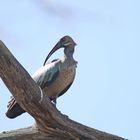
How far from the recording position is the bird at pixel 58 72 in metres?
12.7

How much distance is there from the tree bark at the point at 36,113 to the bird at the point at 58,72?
190 centimetres

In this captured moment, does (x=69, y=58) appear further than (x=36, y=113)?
Yes

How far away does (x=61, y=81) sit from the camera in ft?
42.2

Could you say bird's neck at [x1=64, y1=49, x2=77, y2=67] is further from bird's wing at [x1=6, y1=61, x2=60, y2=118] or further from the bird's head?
bird's wing at [x1=6, y1=61, x2=60, y2=118]

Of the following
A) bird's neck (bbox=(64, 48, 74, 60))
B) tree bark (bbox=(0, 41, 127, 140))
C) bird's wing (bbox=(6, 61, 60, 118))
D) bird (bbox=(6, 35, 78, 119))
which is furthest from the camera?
bird's neck (bbox=(64, 48, 74, 60))

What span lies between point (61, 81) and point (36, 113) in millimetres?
2751

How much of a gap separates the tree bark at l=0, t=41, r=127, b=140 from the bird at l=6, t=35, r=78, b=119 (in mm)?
1900

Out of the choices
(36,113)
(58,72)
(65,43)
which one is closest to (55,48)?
(65,43)

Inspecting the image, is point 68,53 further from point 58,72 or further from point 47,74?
point 47,74

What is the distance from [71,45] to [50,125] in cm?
291

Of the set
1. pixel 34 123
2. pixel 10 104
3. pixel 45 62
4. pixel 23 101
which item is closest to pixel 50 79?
pixel 45 62

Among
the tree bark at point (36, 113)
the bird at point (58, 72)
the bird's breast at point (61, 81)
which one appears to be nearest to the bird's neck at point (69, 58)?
the bird at point (58, 72)

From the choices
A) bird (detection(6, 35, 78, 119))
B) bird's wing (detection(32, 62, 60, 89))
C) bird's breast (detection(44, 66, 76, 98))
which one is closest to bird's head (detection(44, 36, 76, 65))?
bird (detection(6, 35, 78, 119))

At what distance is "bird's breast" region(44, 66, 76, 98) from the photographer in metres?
12.8
